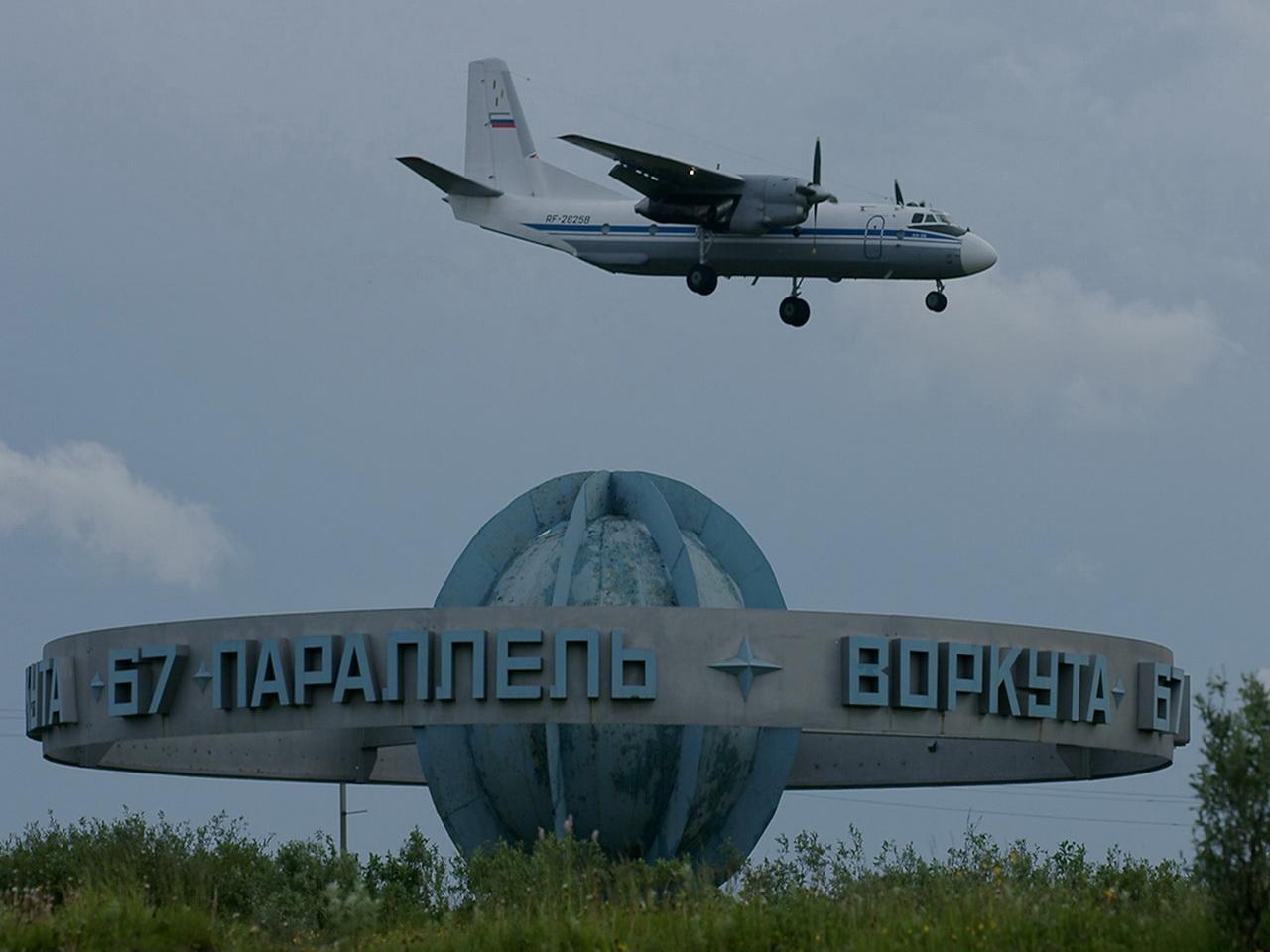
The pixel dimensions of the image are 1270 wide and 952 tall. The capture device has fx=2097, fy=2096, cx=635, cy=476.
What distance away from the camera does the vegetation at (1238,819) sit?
→ 17.3m

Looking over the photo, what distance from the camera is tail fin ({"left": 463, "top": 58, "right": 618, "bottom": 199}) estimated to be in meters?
59.2

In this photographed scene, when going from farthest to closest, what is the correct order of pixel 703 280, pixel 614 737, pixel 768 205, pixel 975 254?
pixel 703 280 → pixel 768 205 → pixel 975 254 → pixel 614 737

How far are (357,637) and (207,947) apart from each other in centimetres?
529

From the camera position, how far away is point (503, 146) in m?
63.2

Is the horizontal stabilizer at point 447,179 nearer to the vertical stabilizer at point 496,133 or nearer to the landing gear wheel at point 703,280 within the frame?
the vertical stabilizer at point 496,133

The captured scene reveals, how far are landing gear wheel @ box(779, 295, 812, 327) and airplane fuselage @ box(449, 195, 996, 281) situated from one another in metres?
1.52

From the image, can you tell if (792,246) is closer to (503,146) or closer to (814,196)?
(814,196)

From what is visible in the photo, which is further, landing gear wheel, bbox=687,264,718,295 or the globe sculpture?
landing gear wheel, bbox=687,264,718,295

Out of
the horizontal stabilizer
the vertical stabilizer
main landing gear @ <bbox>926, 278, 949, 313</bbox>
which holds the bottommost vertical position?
main landing gear @ <bbox>926, 278, 949, 313</bbox>

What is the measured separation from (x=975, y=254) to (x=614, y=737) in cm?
2249

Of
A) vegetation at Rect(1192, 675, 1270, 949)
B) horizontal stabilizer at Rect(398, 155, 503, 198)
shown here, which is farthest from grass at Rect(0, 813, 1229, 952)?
horizontal stabilizer at Rect(398, 155, 503, 198)

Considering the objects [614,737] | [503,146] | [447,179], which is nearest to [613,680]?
[614,737]

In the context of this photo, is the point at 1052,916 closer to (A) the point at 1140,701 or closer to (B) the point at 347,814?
(A) the point at 1140,701

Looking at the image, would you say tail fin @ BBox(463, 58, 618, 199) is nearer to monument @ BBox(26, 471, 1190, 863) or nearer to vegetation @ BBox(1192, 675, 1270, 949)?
monument @ BBox(26, 471, 1190, 863)
